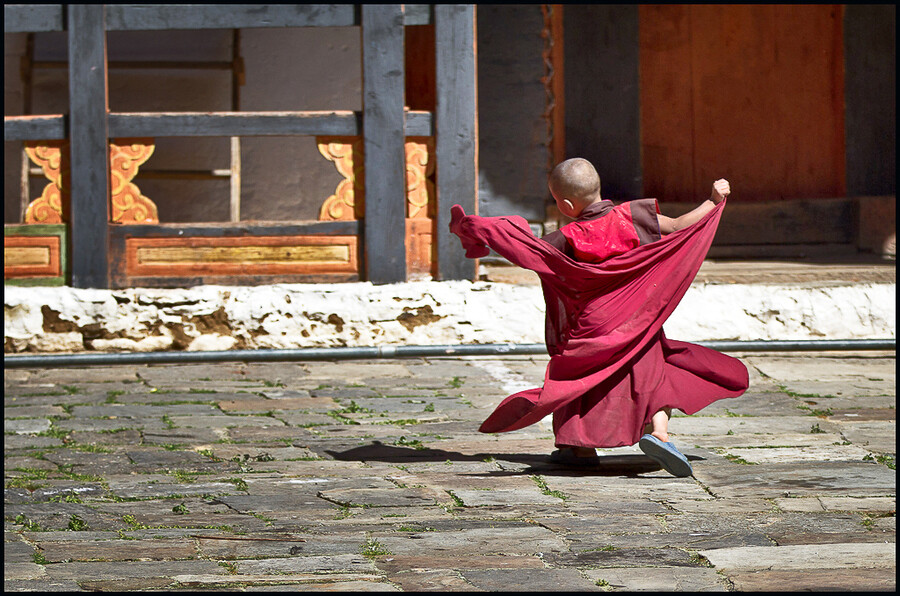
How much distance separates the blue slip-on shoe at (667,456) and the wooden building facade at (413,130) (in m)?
3.47

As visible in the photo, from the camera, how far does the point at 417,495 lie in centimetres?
384

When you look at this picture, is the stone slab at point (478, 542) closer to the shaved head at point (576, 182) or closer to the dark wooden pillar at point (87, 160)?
the shaved head at point (576, 182)

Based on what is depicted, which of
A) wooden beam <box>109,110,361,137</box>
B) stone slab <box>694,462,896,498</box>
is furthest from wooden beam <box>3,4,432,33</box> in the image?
stone slab <box>694,462,896,498</box>

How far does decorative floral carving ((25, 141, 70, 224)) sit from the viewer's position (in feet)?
24.1

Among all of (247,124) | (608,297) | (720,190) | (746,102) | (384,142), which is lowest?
(608,297)

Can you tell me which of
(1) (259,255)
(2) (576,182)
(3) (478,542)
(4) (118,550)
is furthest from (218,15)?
(3) (478,542)

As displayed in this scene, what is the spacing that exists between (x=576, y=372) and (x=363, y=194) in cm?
352

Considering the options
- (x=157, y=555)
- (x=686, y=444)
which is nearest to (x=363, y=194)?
(x=686, y=444)

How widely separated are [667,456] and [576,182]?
999 millimetres

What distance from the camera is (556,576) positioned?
288 centimetres

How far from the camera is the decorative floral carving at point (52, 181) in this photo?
289 inches

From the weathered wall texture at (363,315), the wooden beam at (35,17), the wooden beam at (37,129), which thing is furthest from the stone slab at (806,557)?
the wooden beam at (35,17)

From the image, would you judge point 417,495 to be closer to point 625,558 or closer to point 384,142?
point 625,558

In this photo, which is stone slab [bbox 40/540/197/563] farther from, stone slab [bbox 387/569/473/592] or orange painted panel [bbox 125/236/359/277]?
orange painted panel [bbox 125/236/359/277]
